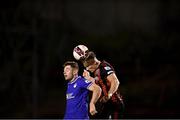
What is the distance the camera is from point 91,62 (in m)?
7.31

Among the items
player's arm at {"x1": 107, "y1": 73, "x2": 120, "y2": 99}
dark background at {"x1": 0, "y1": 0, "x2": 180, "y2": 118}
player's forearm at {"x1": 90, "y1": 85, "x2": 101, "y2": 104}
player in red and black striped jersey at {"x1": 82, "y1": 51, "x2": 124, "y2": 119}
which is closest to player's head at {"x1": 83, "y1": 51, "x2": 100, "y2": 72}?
player in red and black striped jersey at {"x1": 82, "y1": 51, "x2": 124, "y2": 119}

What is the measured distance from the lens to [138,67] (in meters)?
18.7

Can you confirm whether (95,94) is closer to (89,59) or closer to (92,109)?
(92,109)

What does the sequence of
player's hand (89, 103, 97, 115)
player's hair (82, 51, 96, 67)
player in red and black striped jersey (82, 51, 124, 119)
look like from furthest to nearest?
1. player in red and black striped jersey (82, 51, 124, 119)
2. player's hair (82, 51, 96, 67)
3. player's hand (89, 103, 97, 115)

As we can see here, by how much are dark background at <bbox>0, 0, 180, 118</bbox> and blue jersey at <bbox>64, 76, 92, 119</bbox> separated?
708 cm

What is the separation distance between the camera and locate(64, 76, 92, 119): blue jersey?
6918 millimetres

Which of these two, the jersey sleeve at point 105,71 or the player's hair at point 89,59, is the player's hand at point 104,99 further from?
the player's hair at point 89,59

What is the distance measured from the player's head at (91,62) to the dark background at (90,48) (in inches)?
263

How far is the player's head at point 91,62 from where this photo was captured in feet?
23.7

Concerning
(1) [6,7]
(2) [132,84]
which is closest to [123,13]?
(2) [132,84]

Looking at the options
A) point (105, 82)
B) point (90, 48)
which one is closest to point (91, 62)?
point (105, 82)

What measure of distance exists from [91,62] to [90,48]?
11372 millimetres

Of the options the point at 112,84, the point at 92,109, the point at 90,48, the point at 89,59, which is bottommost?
the point at 92,109

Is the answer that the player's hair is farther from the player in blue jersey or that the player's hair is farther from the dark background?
the dark background
